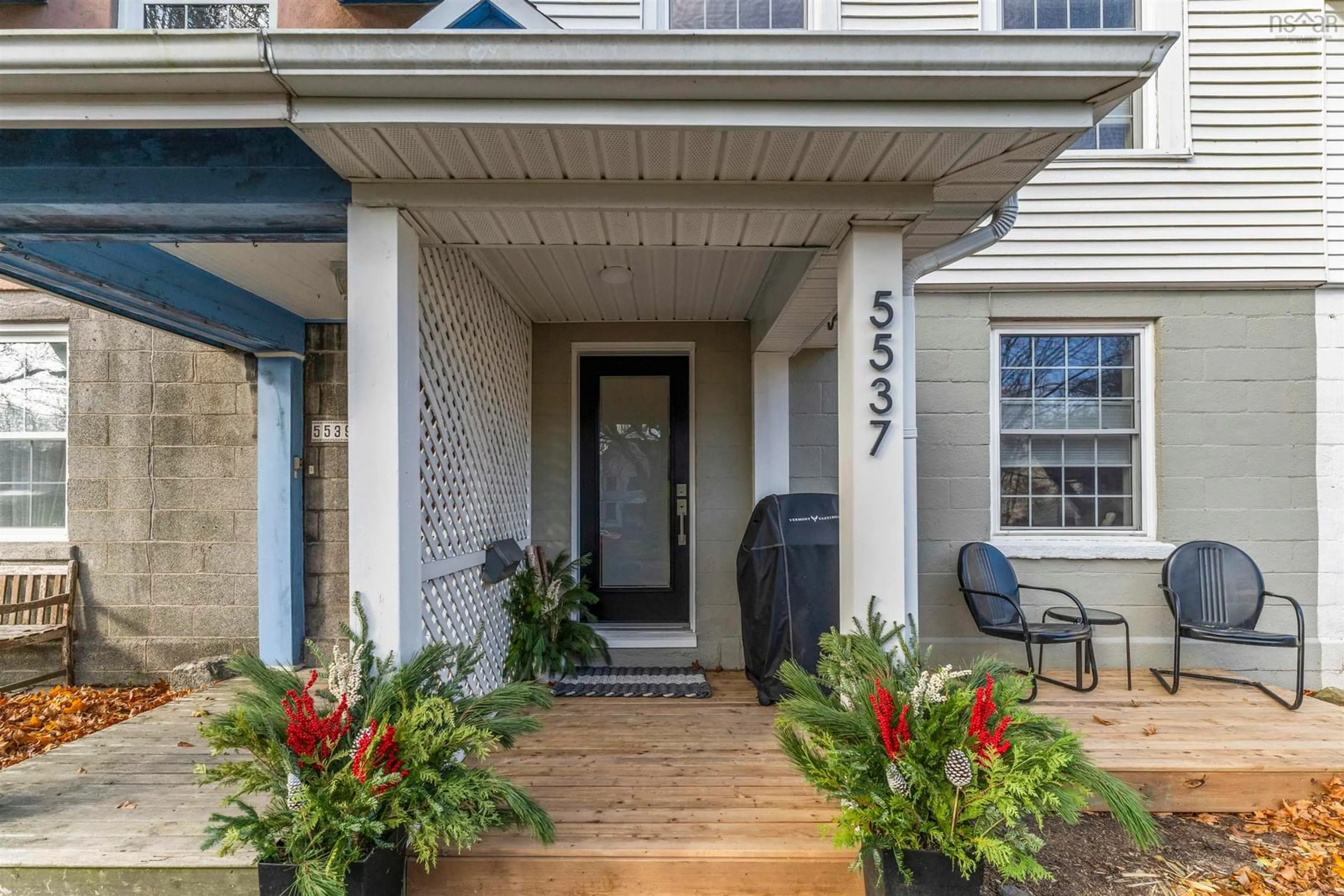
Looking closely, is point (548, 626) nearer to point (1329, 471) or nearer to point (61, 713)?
point (61, 713)

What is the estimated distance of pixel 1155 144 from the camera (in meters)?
4.04

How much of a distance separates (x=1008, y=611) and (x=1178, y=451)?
148 cm

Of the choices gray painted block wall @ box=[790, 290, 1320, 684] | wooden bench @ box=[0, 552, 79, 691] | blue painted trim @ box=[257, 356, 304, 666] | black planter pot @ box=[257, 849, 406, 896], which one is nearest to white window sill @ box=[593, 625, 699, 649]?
gray painted block wall @ box=[790, 290, 1320, 684]

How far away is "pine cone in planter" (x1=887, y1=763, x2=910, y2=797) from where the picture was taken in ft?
5.83

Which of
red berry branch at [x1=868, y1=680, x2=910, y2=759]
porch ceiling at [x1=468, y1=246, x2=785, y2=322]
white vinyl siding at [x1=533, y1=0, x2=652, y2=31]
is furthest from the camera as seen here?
white vinyl siding at [x1=533, y1=0, x2=652, y2=31]

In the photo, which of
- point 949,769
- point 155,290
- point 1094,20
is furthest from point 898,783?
point 1094,20

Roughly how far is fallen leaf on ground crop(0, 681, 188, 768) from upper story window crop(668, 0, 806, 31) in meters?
5.05

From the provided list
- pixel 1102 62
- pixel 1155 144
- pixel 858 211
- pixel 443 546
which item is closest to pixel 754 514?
pixel 443 546

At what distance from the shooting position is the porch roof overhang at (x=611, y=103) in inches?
66.9

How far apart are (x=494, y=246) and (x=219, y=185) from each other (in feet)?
2.84

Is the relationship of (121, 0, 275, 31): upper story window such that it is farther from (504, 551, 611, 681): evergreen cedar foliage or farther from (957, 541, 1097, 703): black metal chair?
(957, 541, 1097, 703): black metal chair

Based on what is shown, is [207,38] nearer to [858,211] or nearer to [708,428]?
[858,211]

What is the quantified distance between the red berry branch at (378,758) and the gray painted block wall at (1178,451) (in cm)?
323

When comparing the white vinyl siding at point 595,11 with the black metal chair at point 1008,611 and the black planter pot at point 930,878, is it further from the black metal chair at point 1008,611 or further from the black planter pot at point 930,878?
the black planter pot at point 930,878
